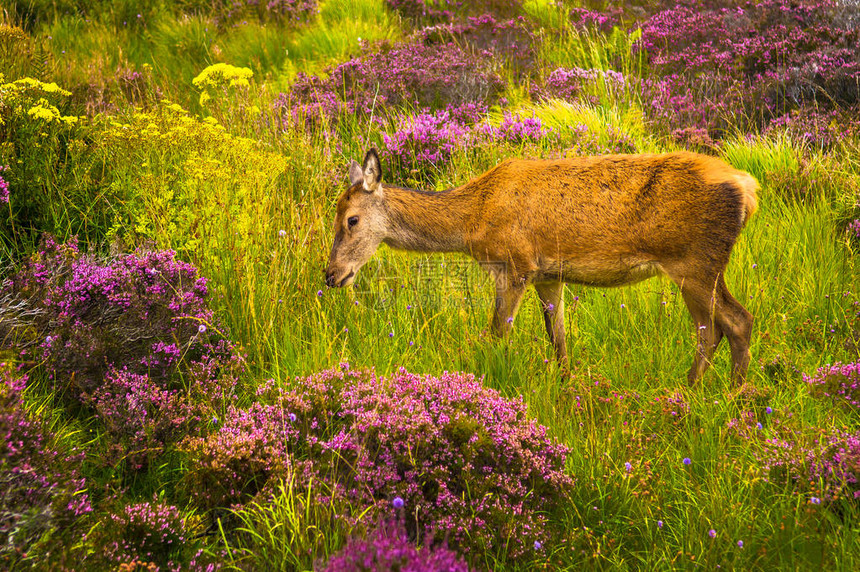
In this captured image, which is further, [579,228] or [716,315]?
[579,228]

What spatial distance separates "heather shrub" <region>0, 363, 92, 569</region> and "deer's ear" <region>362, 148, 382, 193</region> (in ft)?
9.41

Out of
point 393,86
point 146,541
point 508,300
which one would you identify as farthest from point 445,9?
point 146,541

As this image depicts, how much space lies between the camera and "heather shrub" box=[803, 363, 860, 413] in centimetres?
395

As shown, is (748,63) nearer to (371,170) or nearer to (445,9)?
(445,9)

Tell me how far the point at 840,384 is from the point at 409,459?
243 centimetres

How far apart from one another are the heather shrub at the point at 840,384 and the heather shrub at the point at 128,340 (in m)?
3.22

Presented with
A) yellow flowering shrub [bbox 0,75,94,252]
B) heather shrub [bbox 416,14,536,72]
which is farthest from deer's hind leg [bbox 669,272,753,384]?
heather shrub [bbox 416,14,536,72]

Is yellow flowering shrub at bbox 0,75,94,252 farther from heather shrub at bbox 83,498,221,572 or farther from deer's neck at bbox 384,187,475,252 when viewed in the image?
heather shrub at bbox 83,498,221,572

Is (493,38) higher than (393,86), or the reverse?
(493,38)

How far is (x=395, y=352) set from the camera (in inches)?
186

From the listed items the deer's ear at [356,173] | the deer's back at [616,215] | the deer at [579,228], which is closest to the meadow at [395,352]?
the deer at [579,228]

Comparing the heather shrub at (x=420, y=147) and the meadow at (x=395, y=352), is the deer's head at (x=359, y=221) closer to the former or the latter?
the meadow at (x=395, y=352)

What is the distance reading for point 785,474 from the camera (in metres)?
3.35

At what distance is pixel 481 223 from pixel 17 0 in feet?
37.2
